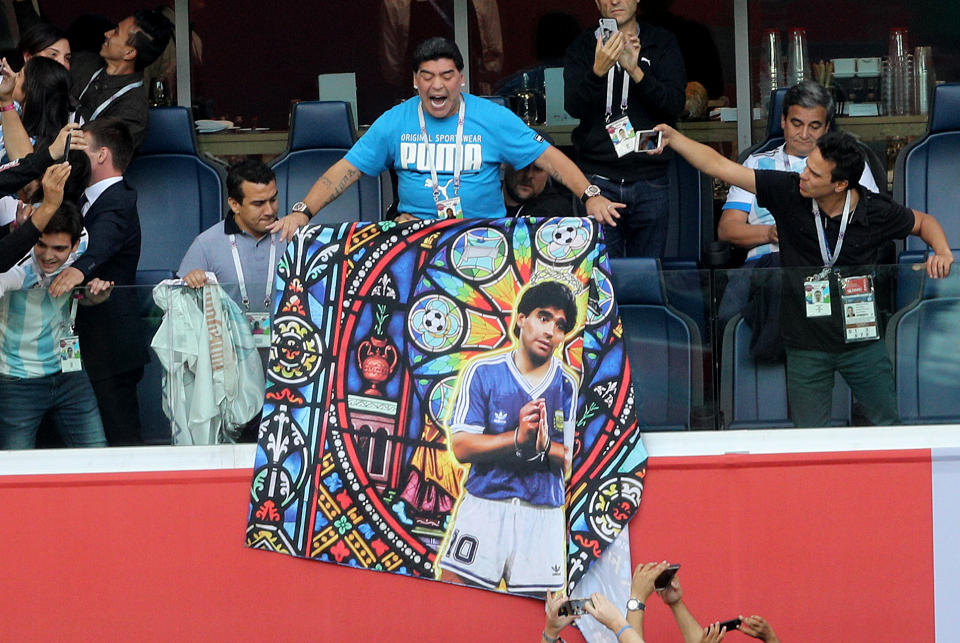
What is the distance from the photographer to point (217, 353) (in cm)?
439

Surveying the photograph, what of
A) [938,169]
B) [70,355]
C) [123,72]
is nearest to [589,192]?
[70,355]

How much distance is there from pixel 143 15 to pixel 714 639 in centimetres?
370

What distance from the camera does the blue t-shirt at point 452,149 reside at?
4883 mm

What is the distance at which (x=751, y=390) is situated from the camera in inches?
172

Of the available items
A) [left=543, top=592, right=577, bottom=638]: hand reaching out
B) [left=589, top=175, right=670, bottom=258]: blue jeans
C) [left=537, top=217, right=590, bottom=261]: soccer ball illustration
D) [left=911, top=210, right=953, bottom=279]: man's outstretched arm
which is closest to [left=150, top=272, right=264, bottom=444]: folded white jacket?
[left=537, top=217, right=590, bottom=261]: soccer ball illustration

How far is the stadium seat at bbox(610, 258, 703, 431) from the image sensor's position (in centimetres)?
435

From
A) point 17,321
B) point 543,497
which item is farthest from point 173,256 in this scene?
point 543,497

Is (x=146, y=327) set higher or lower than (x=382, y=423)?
higher

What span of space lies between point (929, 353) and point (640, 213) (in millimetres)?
1530

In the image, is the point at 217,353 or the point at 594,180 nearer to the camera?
the point at 217,353

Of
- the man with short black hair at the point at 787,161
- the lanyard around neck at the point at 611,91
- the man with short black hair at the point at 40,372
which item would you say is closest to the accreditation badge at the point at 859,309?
the man with short black hair at the point at 787,161

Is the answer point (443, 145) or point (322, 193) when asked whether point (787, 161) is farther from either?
point (322, 193)

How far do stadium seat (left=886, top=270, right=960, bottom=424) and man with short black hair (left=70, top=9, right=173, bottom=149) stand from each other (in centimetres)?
324

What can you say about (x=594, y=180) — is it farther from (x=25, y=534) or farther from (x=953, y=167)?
(x=25, y=534)
